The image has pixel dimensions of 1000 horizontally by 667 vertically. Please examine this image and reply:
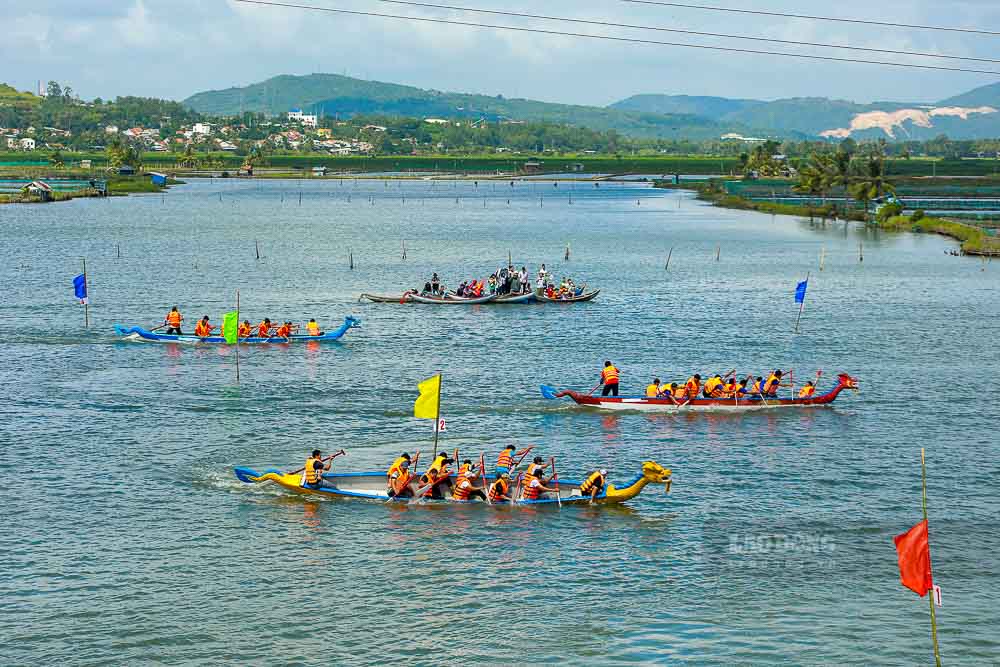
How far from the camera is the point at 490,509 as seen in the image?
1575 inches

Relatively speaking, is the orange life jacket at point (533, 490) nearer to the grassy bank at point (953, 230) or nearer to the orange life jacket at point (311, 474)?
the orange life jacket at point (311, 474)

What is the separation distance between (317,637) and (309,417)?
22.0m

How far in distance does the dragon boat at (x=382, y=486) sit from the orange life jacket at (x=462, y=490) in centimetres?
18

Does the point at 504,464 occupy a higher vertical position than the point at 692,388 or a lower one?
lower

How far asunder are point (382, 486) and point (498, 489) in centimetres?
413

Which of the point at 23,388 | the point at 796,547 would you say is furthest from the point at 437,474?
the point at 23,388

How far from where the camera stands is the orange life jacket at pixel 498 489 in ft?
131

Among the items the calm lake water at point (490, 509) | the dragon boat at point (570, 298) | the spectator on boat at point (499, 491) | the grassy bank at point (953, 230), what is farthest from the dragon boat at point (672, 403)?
the grassy bank at point (953, 230)

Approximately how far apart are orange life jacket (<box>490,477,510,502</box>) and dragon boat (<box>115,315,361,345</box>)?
3171 centimetres

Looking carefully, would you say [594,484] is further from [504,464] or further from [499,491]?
[504,464]

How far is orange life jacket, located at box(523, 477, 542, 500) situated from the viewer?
3984cm

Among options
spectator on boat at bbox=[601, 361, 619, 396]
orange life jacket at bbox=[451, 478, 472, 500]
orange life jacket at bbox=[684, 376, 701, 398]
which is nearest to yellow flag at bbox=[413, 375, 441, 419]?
orange life jacket at bbox=[451, 478, 472, 500]

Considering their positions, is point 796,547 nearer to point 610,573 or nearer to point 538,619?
point 610,573

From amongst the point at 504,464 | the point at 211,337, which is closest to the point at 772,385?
the point at 504,464
